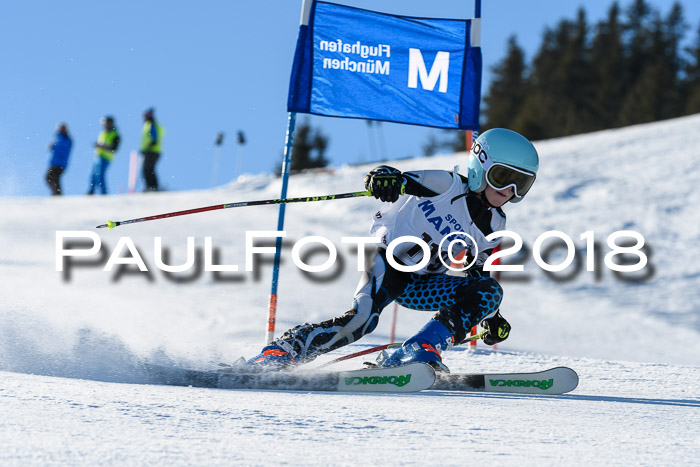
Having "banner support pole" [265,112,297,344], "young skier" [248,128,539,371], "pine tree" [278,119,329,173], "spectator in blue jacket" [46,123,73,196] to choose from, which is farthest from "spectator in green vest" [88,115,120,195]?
"pine tree" [278,119,329,173]

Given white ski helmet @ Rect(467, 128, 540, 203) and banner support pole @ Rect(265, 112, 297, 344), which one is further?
banner support pole @ Rect(265, 112, 297, 344)

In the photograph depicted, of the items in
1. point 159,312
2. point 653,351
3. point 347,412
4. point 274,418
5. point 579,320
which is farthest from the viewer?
point 579,320

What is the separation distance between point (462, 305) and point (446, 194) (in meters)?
0.54

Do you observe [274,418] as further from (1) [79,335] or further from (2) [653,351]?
(2) [653,351]

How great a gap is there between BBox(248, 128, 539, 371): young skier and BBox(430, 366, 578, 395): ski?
0.31 feet

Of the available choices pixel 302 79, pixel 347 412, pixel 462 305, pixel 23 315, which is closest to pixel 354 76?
pixel 302 79

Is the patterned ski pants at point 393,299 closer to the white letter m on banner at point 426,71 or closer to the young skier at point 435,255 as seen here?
the young skier at point 435,255

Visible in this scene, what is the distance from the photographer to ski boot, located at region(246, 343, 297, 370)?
3.80 m

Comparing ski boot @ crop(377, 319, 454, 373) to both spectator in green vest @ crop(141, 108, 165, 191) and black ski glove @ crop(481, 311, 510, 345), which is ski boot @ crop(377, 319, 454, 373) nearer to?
black ski glove @ crop(481, 311, 510, 345)

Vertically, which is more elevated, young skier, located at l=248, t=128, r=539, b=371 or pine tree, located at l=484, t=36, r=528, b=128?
pine tree, located at l=484, t=36, r=528, b=128

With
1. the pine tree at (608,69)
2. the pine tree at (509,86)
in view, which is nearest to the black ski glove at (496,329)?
the pine tree at (608,69)

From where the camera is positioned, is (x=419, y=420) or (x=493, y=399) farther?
(x=493, y=399)

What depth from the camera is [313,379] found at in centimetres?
363

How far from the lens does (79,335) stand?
427 cm
